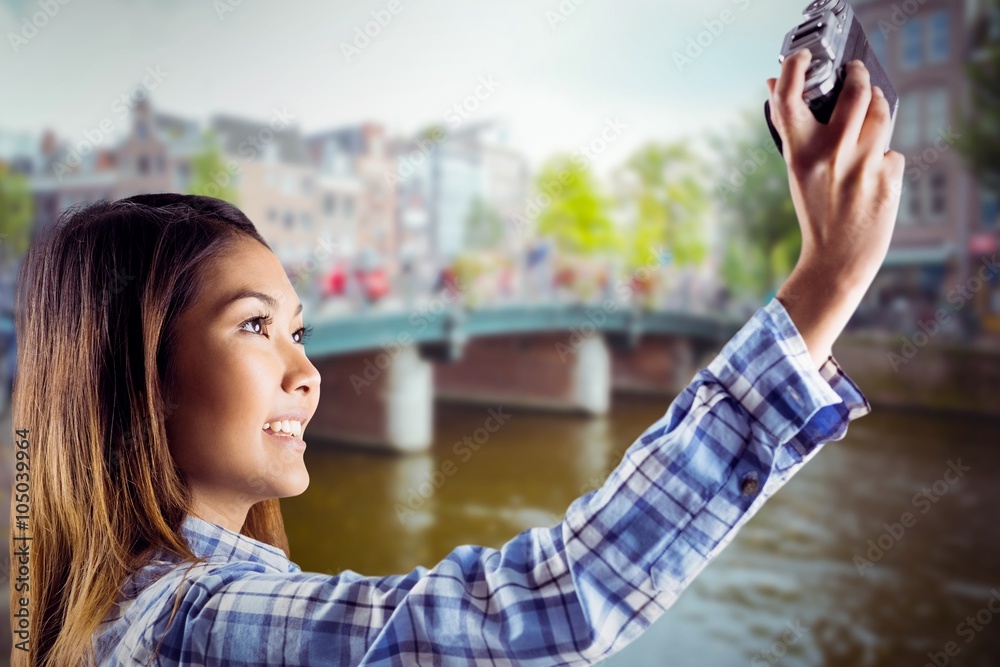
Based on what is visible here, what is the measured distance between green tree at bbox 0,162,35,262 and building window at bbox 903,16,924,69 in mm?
4073

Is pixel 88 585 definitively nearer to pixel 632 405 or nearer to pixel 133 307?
pixel 133 307

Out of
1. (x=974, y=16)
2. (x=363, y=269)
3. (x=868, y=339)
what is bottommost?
(x=868, y=339)

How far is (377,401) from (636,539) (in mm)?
4445

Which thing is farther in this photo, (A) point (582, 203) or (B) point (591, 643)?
(A) point (582, 203)

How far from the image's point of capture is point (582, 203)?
517cm

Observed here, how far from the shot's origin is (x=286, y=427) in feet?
1.39

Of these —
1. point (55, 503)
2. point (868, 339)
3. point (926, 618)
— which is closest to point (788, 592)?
point (926, 618)

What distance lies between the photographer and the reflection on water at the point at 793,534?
3.54m

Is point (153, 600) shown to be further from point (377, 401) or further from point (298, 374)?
point (377, 401)

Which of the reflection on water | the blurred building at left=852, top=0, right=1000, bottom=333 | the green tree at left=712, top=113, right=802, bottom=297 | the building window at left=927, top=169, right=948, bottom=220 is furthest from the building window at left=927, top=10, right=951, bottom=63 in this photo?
the reflection on water

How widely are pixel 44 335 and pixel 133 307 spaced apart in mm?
61

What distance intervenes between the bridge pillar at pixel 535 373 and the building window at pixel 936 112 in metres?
2.15

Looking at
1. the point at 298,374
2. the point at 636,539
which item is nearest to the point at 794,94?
the point at 636,539

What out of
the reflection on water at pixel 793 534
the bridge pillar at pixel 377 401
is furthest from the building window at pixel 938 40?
the bridge pillar at pixel 377 401
